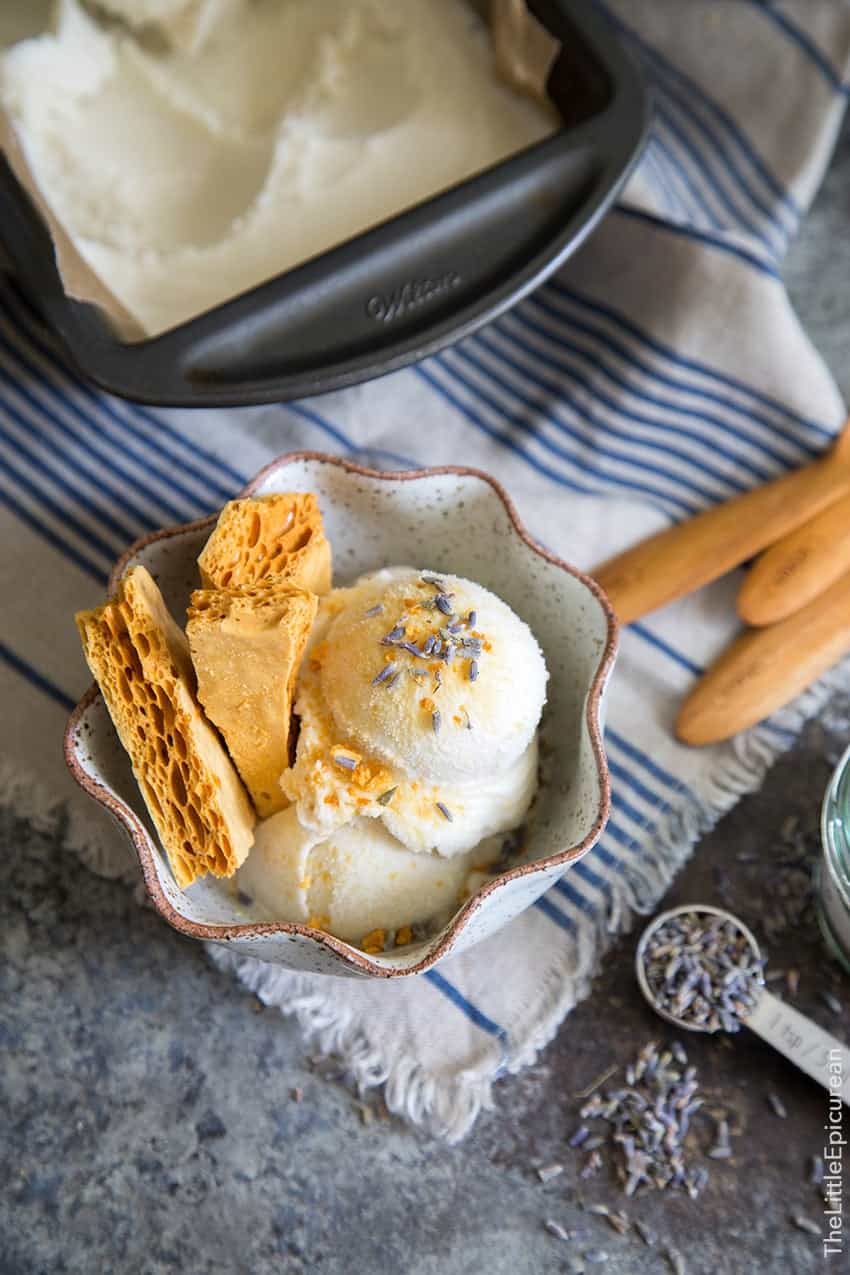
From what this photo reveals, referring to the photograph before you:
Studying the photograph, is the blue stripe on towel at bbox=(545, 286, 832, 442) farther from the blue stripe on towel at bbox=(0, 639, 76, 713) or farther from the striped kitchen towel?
the blue stripe on towel at bbox=(0, 639, 76, 713)

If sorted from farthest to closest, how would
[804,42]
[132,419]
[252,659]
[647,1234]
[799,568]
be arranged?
[804,42], [132,419], [799,568], [647,1234], [252,659]

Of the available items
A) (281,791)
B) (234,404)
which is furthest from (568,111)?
(281,791)

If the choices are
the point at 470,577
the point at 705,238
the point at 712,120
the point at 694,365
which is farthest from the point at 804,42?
the point at 470,577

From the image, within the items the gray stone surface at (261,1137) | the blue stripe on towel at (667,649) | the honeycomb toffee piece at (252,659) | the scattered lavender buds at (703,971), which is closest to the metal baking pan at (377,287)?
the honeycomb toffee piece at (252,659)

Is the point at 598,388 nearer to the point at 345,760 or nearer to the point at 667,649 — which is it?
the point at 667,649

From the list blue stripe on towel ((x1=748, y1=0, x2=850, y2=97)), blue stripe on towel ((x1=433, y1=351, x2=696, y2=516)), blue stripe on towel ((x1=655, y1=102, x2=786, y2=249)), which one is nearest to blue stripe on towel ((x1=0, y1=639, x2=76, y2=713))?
blue stripe on towel ((x1=433, y1=351, x2=696, y2=516))

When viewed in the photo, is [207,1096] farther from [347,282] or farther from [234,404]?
[347,282]
